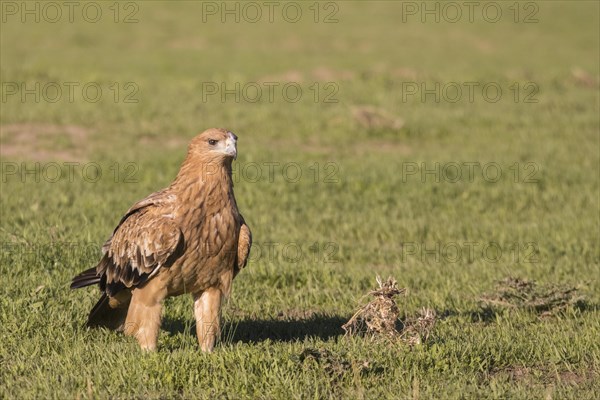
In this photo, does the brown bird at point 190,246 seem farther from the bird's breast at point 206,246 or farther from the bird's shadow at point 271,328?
the bird's shadow at point 271,328

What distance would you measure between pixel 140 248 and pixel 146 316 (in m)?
0.54

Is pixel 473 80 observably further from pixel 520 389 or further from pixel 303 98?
pixel 520 389

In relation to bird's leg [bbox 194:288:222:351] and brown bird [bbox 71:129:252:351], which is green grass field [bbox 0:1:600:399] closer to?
bird's leg [bbox 194:288:222:351]

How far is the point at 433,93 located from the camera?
2416 cm

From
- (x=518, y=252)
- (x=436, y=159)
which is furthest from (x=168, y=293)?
(x=436, y=159)

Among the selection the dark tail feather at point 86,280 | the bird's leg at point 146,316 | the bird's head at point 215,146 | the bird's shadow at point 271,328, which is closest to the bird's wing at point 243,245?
the bird's head at point 215,146

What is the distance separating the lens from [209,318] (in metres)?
7.68

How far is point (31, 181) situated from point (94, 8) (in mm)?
25570

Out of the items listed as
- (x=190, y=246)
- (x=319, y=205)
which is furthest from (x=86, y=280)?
(x=319, y=205)

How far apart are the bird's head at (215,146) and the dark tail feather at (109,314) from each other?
1407 mm

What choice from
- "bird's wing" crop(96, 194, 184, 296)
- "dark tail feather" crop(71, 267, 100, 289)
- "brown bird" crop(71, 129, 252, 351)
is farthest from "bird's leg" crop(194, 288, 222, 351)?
"dark tail feather" crop(71, 267, 100, 289)

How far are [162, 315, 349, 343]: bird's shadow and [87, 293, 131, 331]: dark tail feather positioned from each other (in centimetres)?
54

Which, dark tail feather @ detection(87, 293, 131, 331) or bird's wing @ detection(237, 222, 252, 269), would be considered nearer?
bird's wing @ detection(237, 222, 252, 269)

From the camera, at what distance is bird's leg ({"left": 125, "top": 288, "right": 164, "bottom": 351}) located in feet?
24.8
